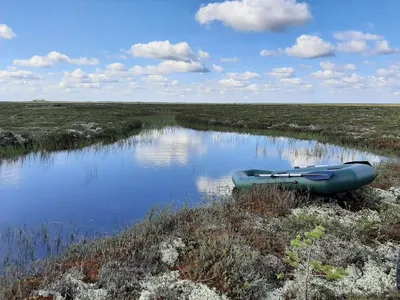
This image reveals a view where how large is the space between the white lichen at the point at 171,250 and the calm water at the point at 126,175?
3465 millimetres

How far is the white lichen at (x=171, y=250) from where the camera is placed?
651cm

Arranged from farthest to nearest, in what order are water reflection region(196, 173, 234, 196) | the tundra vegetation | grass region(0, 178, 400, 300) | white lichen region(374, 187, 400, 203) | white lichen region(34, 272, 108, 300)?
water reflection region(196, 173, 234, 196) < white lichen region(374, 187, 400, 203) < grass region(0, 178, 400, 300) < the tundra vegetation < white lichen region(34, 272, 108, 300)

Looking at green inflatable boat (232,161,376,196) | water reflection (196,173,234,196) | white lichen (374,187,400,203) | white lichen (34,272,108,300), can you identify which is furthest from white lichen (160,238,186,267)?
white lichen (374,187,400,203)

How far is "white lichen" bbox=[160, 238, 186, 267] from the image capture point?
6508 millimetres

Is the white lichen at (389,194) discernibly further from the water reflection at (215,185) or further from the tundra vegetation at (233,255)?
the water reflection at (215,185)

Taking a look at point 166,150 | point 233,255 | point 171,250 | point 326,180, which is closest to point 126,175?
point 166,150

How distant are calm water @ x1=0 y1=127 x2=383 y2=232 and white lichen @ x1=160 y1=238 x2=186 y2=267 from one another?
11.4 feet

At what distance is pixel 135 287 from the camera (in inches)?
224

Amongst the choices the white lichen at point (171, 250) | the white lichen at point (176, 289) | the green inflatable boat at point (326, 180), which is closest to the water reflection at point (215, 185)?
the green inflatable boat at point (326, 180)

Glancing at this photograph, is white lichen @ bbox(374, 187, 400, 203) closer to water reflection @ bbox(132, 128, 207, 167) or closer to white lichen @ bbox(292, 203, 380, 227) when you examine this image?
white lichen @ bbox(292, 203, 380, 227)

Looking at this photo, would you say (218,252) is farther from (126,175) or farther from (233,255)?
(126,175)

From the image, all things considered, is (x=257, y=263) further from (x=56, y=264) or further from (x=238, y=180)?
(x=238, y=180)

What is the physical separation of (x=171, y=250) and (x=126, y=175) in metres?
10.4

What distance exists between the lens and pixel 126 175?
1670cm
